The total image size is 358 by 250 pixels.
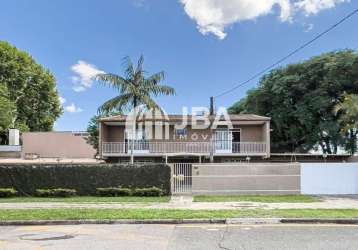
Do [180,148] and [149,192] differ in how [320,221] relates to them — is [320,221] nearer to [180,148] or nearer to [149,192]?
[149,192]

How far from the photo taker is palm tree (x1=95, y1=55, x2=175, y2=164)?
28547mm

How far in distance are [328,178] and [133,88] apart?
13480 mm

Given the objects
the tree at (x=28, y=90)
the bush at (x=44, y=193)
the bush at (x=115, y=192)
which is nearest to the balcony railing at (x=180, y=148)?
the bush at (x=115, y=192)

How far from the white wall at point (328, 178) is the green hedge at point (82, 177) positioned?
756 cm

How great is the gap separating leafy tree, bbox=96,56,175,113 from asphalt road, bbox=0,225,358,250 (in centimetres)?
1718

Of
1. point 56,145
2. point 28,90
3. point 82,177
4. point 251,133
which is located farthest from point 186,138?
point 28,90

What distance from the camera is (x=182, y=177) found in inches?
915

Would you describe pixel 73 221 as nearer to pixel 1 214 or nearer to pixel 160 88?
pixel 1 214

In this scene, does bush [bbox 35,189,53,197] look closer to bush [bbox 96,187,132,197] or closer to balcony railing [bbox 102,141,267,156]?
bush [bbox 96,187,132,197]

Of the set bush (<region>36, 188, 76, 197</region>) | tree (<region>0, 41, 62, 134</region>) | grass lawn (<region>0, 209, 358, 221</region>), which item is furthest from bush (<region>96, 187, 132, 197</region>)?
tree (<region>0, 41, 62, 134</region>)

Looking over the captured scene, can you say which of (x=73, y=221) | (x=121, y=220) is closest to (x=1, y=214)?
(x=73, y=221)

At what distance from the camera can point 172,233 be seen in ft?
34.8

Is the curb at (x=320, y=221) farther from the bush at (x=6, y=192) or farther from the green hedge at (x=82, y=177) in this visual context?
the bush at (x=6, y=192)

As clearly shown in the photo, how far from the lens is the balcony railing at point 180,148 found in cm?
3369
